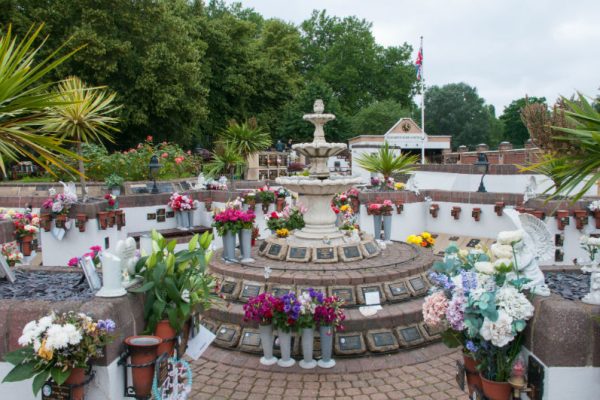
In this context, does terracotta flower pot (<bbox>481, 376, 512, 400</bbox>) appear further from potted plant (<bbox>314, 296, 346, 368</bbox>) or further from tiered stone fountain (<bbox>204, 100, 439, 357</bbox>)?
tiered stone fountain (<bbox>204, 100, 439, 357</bbox>)

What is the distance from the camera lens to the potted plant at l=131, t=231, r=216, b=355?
4.22 metres

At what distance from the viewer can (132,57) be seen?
22.8m

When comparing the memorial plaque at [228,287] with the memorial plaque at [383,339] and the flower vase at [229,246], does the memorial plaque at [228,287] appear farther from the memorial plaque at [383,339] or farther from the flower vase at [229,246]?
the memorial plaque at [383,339]

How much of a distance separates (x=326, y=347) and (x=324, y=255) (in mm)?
2090

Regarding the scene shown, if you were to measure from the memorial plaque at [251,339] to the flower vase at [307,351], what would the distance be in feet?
2.33

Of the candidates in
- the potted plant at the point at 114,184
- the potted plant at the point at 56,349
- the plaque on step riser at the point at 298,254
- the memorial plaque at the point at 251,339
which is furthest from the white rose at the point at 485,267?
the potted plant at the point at 114,184

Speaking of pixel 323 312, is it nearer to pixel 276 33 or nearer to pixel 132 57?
pixel 132 57

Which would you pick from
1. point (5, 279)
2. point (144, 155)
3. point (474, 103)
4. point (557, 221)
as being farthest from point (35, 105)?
point (474, 103)

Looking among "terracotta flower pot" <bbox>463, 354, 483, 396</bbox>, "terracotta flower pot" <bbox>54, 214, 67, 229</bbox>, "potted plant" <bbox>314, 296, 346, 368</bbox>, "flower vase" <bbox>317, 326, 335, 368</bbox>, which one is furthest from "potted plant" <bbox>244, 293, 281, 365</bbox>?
"terracotta flower pot" <bbox>54, 214, 67, 229</bbox>

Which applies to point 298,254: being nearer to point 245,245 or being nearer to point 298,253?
point 298,253

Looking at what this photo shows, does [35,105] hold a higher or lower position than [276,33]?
lower

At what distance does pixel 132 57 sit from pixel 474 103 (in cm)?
4177

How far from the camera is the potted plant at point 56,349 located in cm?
333

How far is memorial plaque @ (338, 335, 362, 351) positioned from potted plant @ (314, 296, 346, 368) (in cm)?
22
